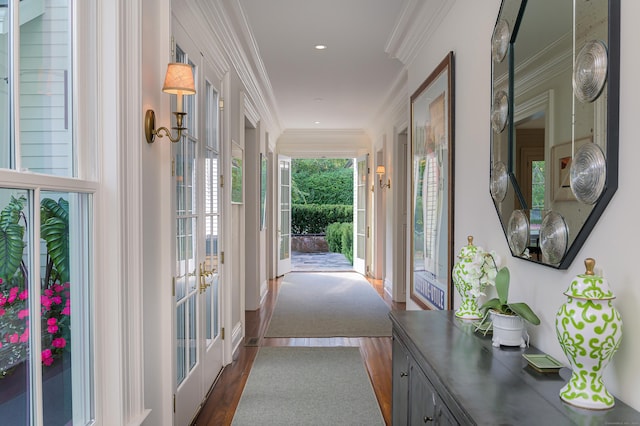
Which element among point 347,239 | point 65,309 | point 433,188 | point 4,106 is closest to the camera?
point 4,106

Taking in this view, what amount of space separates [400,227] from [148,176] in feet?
15.4

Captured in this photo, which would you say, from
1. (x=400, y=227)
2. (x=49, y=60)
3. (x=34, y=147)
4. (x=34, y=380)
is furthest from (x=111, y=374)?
(x=400, y=227)

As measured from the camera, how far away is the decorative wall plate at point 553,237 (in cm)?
143

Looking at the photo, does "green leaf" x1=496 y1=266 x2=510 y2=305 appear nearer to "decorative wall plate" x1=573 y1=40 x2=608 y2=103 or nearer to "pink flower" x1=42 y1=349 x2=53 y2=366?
"decorative wall plate" x1=573 y1=40 x2=608 y2=103

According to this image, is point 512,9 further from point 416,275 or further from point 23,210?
point 416,275

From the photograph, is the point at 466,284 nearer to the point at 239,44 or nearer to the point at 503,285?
the point at 503,285

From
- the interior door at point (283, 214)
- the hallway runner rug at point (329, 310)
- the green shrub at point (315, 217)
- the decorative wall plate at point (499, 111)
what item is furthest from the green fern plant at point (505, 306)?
the green shrub at point (315, 217)

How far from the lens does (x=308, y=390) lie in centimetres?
322

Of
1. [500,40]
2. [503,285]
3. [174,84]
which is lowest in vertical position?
[503,285]

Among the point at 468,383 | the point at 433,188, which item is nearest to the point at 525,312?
the point at 468,383

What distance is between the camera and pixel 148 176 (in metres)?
1.92

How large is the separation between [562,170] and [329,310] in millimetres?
4494

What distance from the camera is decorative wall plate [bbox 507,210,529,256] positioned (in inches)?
67.3

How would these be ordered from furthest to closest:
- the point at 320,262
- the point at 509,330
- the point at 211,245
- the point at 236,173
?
1. the point at 320,262
2. the point at 236,173
3. the point at 211,245
4. the point at 509,330
